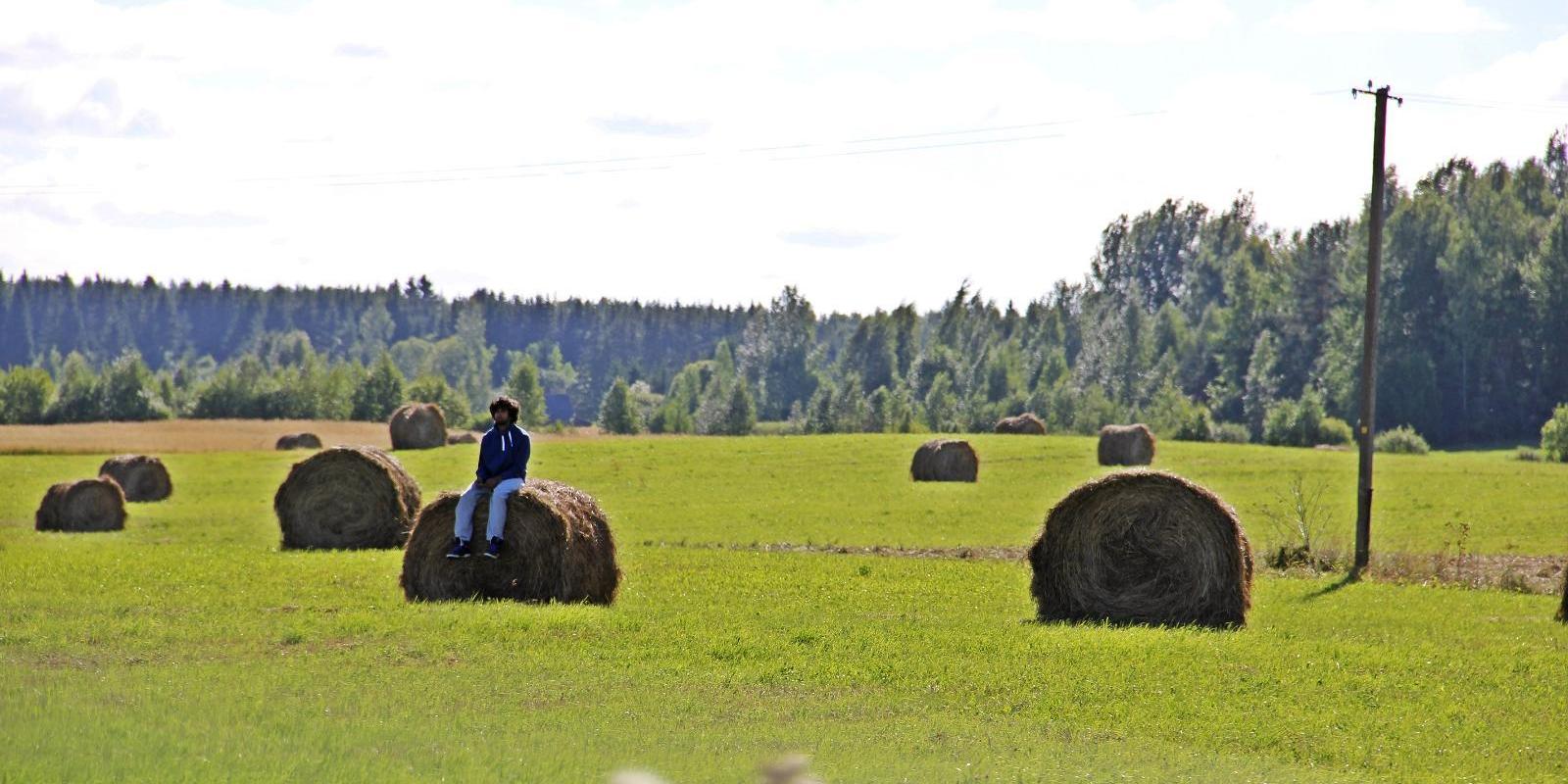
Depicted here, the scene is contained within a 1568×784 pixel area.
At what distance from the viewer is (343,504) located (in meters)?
31.4

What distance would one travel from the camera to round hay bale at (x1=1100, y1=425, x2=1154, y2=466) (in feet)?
192

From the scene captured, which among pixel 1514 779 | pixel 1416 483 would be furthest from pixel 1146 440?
pixel 1514 779

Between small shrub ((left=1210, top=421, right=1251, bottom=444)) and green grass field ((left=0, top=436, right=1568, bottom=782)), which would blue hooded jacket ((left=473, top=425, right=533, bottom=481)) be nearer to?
green grass field ((left=0, top=436, right=1568, bottom=782))

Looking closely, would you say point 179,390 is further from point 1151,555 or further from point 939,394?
point 1151,555

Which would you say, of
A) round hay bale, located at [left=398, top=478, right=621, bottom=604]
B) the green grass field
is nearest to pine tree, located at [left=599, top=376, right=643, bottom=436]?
the green grass field

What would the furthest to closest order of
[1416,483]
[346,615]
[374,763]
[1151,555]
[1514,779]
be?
[1416,483]
[1151,555]
[346,615]
[1514,779]
[374,763]

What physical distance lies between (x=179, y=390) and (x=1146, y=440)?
14647cm

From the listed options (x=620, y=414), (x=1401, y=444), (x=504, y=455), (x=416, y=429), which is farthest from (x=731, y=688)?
(x=620, y=414)

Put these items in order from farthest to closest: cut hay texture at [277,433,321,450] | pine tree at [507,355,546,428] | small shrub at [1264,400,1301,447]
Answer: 1. pine tree at [507,355,546,428]
2. small shrub at [1264,400,1301,447]
3. cut hay texture at [277,433,321,450]

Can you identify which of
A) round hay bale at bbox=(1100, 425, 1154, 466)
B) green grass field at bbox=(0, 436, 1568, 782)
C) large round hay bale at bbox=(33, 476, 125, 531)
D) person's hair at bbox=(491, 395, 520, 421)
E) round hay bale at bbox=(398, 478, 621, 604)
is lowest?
large round hay bale at bbox=(33, 476, 125, 531)

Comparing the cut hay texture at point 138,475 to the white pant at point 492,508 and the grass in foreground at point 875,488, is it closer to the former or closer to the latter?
the grass in foreground at point 875,488

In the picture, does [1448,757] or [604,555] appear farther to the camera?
[604,555]

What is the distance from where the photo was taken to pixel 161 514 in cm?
4256

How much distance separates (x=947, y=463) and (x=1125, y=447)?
7.59 m
